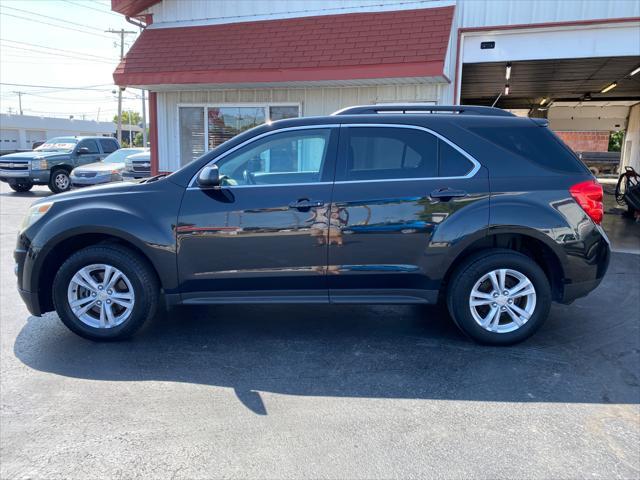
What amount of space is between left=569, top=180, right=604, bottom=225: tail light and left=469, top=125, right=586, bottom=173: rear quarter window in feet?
0.47

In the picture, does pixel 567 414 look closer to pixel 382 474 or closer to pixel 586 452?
pixel 586 452

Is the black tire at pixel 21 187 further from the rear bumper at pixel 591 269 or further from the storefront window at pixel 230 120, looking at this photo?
the rear bumper at pixel 591 269

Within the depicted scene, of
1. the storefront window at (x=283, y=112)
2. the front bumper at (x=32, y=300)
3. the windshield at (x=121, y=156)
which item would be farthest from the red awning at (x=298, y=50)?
the windshield at (x=121, y=156)

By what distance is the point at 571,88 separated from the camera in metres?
17.3

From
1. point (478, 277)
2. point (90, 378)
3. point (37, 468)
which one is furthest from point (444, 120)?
point (37, 468)

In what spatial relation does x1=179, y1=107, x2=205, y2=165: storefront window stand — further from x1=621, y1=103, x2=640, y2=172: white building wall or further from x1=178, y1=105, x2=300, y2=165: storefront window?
x1=621, y1=103, x2=640, y2=172: white building wall

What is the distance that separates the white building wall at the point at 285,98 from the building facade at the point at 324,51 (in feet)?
0.07

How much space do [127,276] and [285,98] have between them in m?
6.90

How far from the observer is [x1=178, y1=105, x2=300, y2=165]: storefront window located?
10688 mm

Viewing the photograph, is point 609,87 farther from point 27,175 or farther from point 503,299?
point 27,175

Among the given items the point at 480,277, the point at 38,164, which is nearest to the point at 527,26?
the point at 480,277

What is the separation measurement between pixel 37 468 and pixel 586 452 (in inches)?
121

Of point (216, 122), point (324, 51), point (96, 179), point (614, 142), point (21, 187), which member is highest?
point (324, 51)

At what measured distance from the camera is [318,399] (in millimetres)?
3613
